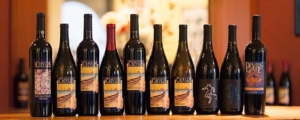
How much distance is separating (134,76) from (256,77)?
0.39m

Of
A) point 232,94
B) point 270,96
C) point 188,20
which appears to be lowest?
point 270,96

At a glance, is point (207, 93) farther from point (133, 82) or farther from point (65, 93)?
point (65, 93)

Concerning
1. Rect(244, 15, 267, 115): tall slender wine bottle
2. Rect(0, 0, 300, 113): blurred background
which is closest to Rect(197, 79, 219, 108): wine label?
Rect(244, 15, 267, 115): tall slender wine bottle

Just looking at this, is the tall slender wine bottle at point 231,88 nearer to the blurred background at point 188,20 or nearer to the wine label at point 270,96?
the blurred background at point 188,20

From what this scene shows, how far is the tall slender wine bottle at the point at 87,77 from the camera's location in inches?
51.4

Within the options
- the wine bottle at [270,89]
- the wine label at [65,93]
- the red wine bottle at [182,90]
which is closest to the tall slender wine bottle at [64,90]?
the wine label at [65,93]

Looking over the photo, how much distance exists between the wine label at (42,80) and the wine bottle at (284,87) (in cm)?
198

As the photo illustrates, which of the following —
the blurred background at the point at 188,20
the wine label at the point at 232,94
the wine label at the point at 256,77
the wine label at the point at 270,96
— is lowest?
the wine label at the point at 270,96

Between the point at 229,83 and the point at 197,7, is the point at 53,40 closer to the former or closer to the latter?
the point at 197,7

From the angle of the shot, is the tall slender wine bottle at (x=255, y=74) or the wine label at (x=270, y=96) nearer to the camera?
the tall slender wine bottle at (x=255, y=74)

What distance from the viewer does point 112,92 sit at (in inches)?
51.8

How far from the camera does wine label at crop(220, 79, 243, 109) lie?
4.49 feet

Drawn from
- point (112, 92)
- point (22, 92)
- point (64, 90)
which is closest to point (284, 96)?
point (22, 92)

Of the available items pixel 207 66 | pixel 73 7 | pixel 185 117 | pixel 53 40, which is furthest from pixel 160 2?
pixel 185 117
